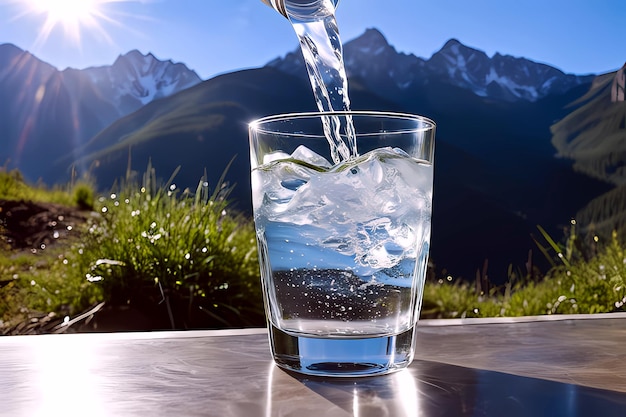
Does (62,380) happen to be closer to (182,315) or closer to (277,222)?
(277,222)

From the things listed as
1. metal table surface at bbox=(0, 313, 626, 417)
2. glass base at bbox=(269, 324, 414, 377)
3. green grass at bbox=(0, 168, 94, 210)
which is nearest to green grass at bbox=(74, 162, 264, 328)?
metal table surface at bbox=(0, 313, 626, 417)

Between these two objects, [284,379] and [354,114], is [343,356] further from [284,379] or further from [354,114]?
[354,114]

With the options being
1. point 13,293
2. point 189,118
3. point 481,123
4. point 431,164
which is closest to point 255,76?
point 189,118

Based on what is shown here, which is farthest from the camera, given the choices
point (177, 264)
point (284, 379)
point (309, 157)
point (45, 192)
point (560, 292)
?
point (45, 192)

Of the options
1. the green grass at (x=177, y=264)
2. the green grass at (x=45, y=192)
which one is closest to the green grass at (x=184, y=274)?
the green grass at (x=177, y=264)

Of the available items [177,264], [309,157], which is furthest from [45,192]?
[309,157]
